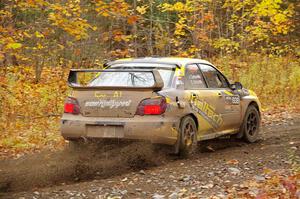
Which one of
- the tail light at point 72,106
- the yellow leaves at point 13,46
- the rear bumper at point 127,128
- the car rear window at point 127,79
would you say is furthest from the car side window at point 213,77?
the yellow leaves at point 13,46

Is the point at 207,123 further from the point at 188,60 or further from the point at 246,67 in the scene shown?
the point at 246,67

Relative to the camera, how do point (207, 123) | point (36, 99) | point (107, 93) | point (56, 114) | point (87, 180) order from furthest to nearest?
point (36, 99) → point (56, 114) → point (207, 123) → point (107, 93) → point (87, 180)

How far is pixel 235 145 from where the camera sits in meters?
10.3

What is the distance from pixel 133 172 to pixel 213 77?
300 cm

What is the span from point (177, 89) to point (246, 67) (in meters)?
11.4

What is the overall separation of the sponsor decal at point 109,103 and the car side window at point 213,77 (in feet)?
6.82

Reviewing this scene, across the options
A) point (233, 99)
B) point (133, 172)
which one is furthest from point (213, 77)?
point (133, 172)

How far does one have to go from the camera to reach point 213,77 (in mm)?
9836

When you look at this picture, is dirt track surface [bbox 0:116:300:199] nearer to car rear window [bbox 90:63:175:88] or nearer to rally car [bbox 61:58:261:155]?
rally car [bbox 61:58:261:155]

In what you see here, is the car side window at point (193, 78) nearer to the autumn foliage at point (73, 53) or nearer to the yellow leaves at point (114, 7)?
the autumn foliage at point (73, 53)

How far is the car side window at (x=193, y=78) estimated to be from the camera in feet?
28.9

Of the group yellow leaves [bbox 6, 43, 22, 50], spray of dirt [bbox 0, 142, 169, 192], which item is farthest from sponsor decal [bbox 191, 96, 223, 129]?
yellow leaves [bbox 6, 43, 22, 50]

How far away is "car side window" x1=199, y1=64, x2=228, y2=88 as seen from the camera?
9.55m

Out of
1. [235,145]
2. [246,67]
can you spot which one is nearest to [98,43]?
[246,67]
